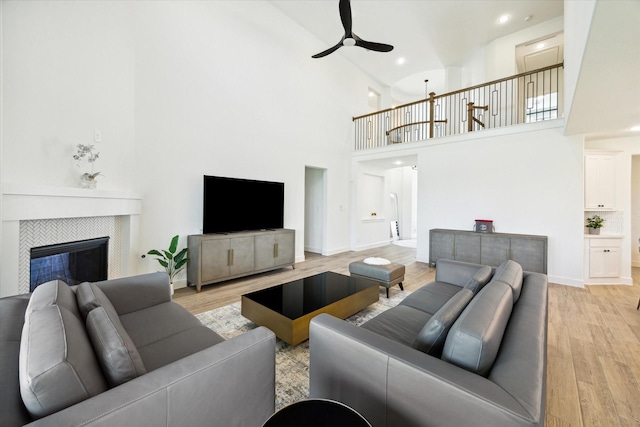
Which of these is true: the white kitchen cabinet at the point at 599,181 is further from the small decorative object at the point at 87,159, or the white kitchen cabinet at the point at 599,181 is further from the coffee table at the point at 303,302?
the small decorative object at the point at 87,159

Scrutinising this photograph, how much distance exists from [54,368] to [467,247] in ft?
17.6

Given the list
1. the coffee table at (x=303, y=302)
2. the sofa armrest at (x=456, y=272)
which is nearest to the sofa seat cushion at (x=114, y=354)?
the coffee table at (x=303, y=302)

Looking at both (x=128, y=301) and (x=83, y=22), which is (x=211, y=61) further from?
(x=128, y=301)

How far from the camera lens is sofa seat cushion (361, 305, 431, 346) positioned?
178 centimetres

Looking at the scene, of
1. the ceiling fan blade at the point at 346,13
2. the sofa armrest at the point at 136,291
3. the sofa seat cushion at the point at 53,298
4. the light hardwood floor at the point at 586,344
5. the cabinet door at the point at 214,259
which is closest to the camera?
the sofa seat cushion at the point at 53,298

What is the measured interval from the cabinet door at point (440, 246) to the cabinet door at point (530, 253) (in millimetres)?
957

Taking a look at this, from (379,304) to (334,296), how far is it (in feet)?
2.70

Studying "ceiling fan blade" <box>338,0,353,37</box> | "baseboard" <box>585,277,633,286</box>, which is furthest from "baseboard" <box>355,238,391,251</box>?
"ceiling fan blade" <box>338,0,353,37</box>

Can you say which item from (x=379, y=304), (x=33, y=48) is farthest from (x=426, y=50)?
(x=33, y=48)

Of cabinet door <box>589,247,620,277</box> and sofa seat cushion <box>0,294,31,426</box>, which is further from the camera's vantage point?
cabinet door <box>589,247,620,277</box>

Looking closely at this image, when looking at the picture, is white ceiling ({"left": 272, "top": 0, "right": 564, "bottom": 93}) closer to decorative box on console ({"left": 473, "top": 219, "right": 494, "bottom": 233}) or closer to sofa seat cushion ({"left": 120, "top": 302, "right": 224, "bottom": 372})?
decorative box on console ({"left": 473, "top": 219, "right": 494, "bottom": 233})

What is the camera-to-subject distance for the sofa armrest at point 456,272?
2777 mm

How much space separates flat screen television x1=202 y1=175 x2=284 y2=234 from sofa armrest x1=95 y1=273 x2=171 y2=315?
74.0 inches

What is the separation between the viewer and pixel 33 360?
0.83 m
